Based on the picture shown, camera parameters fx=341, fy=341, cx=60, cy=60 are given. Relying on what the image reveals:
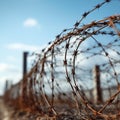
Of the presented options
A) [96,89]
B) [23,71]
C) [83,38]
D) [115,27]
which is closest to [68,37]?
[83,38]

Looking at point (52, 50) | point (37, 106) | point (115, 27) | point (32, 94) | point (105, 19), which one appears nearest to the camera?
point (115, 27)

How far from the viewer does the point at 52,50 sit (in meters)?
3.85

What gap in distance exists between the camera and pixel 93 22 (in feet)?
9.66

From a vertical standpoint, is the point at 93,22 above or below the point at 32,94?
above

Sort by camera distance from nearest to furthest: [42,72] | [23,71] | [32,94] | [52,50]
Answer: [52,50] < [42,72] < [32,94] < [23,71]

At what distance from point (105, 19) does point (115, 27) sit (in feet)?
0.80

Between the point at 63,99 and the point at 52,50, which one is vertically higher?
the point at 52,50

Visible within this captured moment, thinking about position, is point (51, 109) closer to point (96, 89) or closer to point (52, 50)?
point (52, 50)

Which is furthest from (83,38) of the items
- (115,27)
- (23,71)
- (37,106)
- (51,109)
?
(23,71)

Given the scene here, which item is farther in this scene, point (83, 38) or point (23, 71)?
point (23, 71)

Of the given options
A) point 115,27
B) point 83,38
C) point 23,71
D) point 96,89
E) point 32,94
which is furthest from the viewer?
point 23,71

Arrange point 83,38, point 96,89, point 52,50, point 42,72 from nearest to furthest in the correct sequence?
point 83,38 < point 52,50 < point 42,72 < point 96,89

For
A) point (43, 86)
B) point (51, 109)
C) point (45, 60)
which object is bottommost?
point (51, 109)

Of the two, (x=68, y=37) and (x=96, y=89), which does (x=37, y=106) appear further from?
(x=96, y=89)
